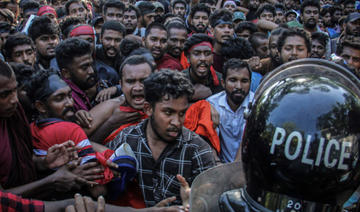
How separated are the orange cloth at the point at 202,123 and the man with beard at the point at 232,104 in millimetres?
333

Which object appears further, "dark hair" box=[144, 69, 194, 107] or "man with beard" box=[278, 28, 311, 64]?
"man with beard" box=[278, 28, 311, 64]

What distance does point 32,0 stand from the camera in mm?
7652

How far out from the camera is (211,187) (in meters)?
1.22

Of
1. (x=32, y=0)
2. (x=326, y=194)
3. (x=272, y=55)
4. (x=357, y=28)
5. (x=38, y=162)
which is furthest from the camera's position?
(x=32, y=0)

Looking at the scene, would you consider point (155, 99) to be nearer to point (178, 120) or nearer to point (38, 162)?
point (178, 120)

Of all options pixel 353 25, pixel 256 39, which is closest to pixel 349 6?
pixel 353 25

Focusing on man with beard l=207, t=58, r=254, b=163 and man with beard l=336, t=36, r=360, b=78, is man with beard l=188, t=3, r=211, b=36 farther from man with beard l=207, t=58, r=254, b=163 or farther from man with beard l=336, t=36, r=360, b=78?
man with beard l=207, t=58, r=254, b=163

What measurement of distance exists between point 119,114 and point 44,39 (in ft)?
6.89

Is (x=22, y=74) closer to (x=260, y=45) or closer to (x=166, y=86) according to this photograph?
(x=166, y=86)

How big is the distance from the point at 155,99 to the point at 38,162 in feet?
2.97

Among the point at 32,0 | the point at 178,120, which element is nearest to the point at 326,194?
the point at 178,120

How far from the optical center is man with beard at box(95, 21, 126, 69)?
15.1 ft

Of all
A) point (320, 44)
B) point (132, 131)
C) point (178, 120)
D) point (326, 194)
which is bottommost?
point (132, 131)

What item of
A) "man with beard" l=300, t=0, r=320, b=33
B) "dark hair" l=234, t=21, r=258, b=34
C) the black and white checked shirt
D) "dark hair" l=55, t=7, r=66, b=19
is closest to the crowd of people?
the black and white checked shirt
